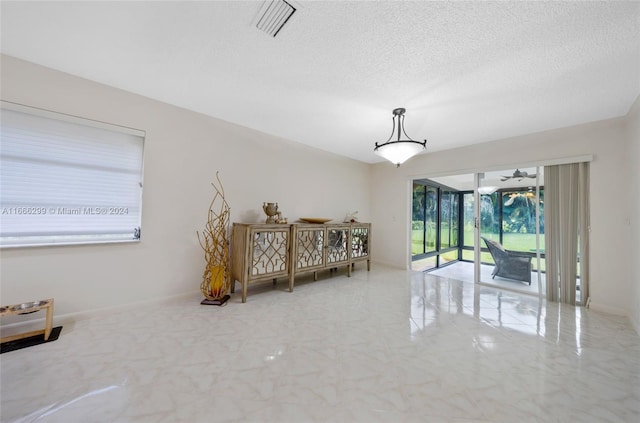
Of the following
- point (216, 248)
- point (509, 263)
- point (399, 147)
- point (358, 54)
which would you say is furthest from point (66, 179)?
point (509, 263)

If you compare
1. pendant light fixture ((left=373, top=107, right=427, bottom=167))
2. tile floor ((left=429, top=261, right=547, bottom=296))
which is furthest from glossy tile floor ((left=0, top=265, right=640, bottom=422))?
pendant light fixture ((left=373, top=107, right=427, bottom=167))

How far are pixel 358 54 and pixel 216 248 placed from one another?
2530 millimetres

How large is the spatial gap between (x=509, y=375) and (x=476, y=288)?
2.22m

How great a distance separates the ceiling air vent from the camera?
135 cm

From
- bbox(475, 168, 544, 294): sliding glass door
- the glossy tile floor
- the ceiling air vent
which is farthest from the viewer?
bbox(475, 168, 544, 294): sliding glass door

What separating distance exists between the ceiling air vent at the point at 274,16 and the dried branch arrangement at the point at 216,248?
6.30 feet

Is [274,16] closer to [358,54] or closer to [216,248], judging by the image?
[358,54]

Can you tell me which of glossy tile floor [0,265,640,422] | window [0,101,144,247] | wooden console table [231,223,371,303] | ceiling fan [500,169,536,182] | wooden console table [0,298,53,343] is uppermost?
ceiling fan [500,169,536,182]

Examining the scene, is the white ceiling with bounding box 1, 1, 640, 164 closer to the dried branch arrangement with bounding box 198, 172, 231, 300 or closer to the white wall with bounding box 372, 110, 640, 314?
the white wall with bounding box 372, 110, 640, 314

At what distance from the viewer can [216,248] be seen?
2.84 m

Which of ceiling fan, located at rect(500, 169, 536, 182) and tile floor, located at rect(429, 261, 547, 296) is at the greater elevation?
ceiling fan, located at rect(500, 169, 536, 182)

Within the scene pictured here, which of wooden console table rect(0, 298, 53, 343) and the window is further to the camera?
the window

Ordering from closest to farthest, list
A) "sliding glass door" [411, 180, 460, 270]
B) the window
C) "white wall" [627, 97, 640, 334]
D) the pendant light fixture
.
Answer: the window < "white wall" [627, 97, 640, 334] < the pendant light fixture < "sliding glass door" [411, 180, 460, 270]

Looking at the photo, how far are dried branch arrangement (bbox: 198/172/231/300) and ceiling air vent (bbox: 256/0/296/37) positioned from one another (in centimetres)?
192
